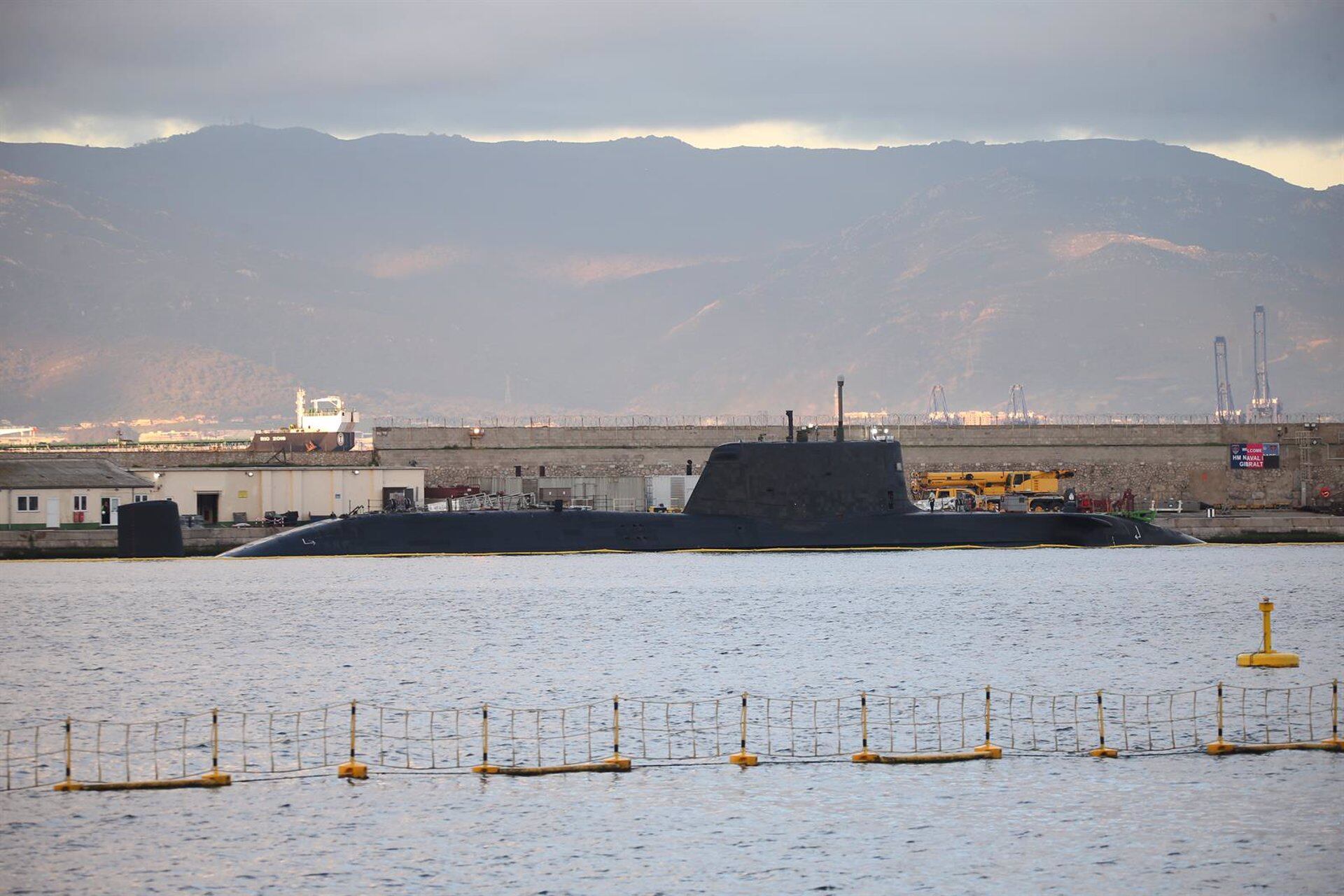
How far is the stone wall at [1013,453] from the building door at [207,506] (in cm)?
1265

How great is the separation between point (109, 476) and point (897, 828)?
6053 centimetres

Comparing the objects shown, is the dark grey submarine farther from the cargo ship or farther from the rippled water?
the cargo ship

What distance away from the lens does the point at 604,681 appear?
32.9m

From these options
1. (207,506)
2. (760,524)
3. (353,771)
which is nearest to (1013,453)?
(760,524)

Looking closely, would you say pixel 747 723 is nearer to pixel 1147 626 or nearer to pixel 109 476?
pixel 1147 626

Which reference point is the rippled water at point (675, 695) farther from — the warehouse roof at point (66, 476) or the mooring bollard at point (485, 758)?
the warehouse roof at point (66, 476)

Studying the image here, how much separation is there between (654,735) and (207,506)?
5569 cm

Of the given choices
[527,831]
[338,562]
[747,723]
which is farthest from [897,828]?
[338,562]

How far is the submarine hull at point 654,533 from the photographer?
2180 inches

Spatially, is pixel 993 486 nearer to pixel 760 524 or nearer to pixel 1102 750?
pixel 760 524

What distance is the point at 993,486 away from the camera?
8656 centimetres

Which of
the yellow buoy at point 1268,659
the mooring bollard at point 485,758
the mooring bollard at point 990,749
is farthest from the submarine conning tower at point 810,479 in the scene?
the mooring bollard at point 485,758

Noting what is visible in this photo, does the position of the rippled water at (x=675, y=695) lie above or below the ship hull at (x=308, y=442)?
below

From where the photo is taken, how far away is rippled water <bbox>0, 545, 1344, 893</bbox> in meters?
18.8
